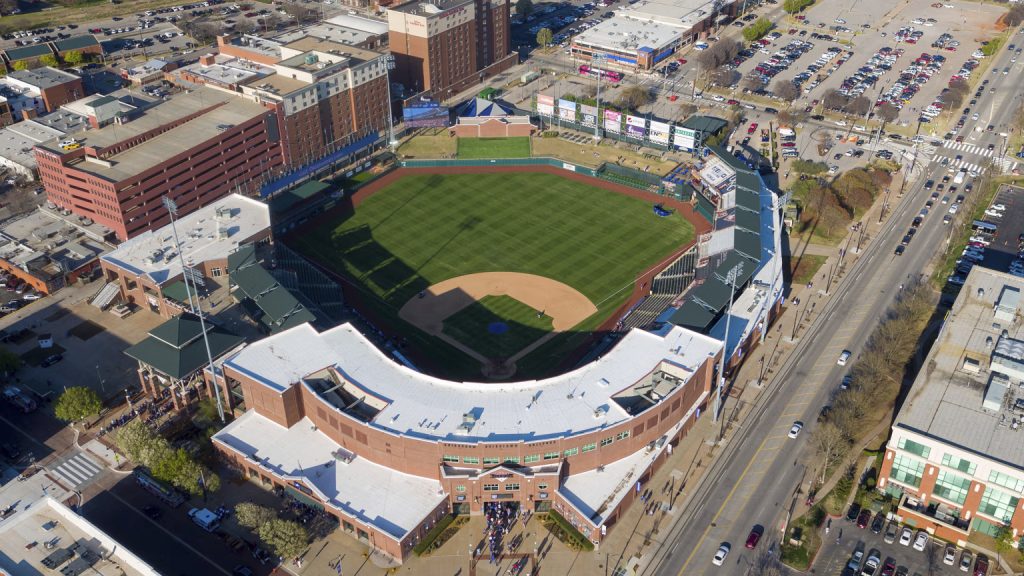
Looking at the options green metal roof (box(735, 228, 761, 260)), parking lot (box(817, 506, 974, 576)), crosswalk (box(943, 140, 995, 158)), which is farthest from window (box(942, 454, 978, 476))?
crosswalk (box(943, 140, 995, 158))

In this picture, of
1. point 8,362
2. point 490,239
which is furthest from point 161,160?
point 490,239

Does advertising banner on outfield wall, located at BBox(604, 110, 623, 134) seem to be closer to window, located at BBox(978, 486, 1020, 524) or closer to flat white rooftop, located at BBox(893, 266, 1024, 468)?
flat white rooftop, located at BBox(893, 266, 1024, 468)

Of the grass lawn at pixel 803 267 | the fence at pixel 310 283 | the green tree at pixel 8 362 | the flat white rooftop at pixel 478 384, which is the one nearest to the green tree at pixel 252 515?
the flat white rooftop at pixel 478 384

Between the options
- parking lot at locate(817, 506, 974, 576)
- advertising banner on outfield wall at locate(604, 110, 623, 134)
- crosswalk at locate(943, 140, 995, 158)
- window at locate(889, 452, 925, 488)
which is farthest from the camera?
advertising banner on outfield wall at locate(604, 110, 623, 134)

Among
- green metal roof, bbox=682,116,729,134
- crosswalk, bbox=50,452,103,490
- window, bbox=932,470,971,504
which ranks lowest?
crosswalk, bbox=50,452,103,490

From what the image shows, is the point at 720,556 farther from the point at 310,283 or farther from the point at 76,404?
the point at 76,404

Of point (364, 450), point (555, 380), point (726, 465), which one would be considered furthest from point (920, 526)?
point (364, 450)

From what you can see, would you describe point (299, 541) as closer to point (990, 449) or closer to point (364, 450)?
point (364, 450)
